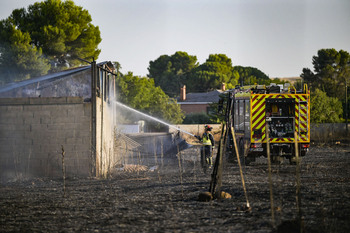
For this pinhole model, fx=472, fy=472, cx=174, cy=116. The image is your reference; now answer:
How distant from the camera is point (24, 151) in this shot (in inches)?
543

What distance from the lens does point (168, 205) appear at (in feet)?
29.7

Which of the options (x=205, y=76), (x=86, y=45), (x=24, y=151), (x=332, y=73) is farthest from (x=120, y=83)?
A: (x=24, y=151)

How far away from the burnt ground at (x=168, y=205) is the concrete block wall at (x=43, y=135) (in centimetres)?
54

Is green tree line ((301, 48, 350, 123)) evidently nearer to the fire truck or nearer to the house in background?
the house in background

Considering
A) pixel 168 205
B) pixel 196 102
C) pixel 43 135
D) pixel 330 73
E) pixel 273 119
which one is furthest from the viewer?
pixel 330 73

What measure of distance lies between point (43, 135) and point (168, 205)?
20.1ft

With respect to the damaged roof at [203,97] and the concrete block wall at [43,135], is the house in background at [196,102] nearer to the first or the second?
the damaged roof at [203,97]

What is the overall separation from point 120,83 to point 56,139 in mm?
34337

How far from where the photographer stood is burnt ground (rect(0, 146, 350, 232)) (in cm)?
720

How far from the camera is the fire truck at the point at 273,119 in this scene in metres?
15.9

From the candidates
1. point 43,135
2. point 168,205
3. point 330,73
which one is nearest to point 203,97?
point 330,73

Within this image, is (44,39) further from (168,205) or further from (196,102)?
(168,205)

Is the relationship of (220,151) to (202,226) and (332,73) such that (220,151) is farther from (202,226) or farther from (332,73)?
(332,73)


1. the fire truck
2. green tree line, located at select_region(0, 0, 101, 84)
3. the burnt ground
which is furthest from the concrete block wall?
green tree line, located at select_region(0, 0, 101, 84)
